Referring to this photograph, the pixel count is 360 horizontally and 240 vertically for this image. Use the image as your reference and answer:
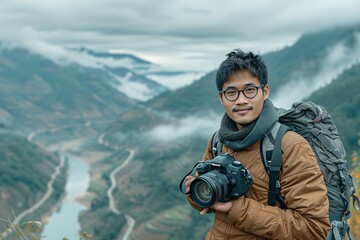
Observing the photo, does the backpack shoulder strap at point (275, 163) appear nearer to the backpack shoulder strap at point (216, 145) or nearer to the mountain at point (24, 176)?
the backpack shoulder strap at point (216, 145)

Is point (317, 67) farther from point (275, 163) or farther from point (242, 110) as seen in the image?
point (275, 163)

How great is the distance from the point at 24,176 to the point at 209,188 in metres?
105

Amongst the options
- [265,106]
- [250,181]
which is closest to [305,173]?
[250,181]

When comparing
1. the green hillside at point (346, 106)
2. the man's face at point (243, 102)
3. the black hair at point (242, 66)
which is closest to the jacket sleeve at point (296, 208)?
the man's face at point (243, 102)

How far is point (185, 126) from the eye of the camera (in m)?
158

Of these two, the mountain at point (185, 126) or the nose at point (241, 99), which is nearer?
the nose at point (241, 99)

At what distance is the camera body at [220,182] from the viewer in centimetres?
299

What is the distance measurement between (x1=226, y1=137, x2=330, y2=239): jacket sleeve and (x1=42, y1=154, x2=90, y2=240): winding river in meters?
50.1

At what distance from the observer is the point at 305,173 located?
288cm

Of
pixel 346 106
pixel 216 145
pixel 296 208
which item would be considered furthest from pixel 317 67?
pixel 296 208

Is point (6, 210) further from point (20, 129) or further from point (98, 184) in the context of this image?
point (20, 129)

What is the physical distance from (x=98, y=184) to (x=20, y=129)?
8858 cm

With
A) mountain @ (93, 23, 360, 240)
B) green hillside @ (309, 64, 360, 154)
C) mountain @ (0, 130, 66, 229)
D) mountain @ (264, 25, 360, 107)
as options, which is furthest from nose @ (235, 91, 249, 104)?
mountain @ (264, 25, 360, 107)

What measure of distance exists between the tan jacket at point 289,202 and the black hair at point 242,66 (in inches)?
18.9
